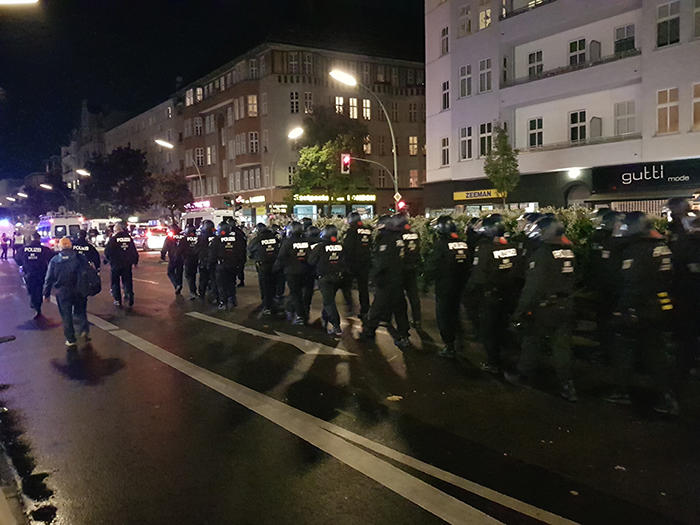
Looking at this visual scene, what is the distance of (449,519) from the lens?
3.90 metres

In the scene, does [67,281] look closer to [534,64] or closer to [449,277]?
[449,277]

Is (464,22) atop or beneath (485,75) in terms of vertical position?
atop

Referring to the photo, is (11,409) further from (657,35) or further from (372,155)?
(372,155)

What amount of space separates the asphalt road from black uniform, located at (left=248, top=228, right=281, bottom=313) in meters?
3.47

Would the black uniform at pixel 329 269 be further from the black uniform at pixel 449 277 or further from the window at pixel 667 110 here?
the window at pixel 667 110

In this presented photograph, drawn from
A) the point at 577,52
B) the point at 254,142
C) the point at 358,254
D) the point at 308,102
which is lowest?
the point at 358,254

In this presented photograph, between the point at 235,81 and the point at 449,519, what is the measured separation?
53498 mm

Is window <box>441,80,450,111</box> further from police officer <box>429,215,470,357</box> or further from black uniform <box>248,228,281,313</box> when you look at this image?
police officer <box>429,215,470,357</box>

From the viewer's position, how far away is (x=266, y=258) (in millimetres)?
12195

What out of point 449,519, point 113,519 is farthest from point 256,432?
point 449,519

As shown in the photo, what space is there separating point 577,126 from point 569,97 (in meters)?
1.32

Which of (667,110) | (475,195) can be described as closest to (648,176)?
(667,110)

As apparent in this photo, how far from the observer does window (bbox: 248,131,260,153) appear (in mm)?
51094

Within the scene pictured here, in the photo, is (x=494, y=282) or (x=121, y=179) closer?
(x=494, y=282)
